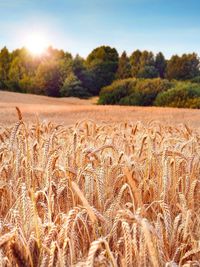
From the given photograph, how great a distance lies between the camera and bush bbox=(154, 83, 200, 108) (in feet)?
60.5

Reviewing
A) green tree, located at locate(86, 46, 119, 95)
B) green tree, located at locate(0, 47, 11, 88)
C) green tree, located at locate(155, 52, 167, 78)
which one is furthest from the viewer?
green tree, located at locate(0, 47, 11, 88)

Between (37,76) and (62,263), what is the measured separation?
28429 mm

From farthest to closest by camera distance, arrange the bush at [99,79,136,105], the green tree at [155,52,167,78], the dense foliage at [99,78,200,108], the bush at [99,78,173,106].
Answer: the green tree at [155,52,167,78] → the bush at [99,79,136,105] → the bush at [99,78,173,106] → the dense foliage at [99,78,200,108]

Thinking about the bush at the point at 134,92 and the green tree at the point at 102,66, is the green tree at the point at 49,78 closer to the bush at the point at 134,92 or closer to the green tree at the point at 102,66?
the green tree at the point at 102,66

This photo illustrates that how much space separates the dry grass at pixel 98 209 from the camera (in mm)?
1206

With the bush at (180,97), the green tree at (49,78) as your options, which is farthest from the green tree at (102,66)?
the bush at (180,97)

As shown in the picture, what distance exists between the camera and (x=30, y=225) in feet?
5.17

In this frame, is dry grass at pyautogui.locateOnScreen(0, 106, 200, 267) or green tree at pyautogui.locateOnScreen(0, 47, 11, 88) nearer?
dry grass at pyautogui.locateOnScreen(0, 106, 200, 267)

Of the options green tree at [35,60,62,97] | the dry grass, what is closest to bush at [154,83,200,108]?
green tree at [35,60,62,97]

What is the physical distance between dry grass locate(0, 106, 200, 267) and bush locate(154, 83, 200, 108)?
50.7 ft

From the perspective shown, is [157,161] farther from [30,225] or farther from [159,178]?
[30,225]

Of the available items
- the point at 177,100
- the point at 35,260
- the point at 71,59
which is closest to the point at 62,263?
the point at 35,260

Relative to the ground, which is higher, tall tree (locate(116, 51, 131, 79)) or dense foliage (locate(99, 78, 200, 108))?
tall tree (locate(116, 51, 131, 79))

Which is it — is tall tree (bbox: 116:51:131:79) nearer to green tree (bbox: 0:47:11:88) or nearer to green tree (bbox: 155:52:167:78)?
green tree (bbox: 155:52:167:78)
